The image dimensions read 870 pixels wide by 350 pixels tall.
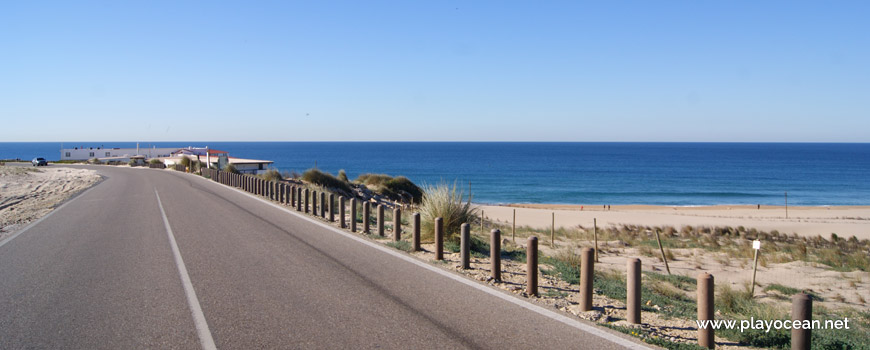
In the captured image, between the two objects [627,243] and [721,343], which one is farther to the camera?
[627,243]

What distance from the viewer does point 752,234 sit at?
24.2 metres

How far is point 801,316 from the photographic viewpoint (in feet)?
15.6

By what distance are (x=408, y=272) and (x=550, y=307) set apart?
2.50 metres

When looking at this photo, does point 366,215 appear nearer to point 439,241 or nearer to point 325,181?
point 439,241

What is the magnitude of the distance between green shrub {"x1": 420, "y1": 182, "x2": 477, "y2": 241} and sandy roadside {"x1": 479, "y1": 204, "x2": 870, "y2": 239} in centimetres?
1910

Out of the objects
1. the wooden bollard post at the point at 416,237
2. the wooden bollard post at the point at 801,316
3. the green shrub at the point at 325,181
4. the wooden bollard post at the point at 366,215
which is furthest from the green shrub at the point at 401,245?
the green shrub at the point at 325,181

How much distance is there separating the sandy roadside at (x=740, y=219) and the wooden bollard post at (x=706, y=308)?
2503 cm

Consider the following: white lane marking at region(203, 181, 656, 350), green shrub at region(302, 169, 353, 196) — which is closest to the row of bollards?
white lane marking at region(203, 181, 656, 350)

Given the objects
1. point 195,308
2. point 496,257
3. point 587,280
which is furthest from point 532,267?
point 195,308

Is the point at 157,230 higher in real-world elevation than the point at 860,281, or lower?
higher

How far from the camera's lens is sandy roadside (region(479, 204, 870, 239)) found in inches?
1137

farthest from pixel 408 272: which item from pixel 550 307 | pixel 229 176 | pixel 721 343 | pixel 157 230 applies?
pixel 229 176

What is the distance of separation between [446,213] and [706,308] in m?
6.54

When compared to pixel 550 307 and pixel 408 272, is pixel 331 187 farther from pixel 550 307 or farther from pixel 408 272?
pixel 550 307
